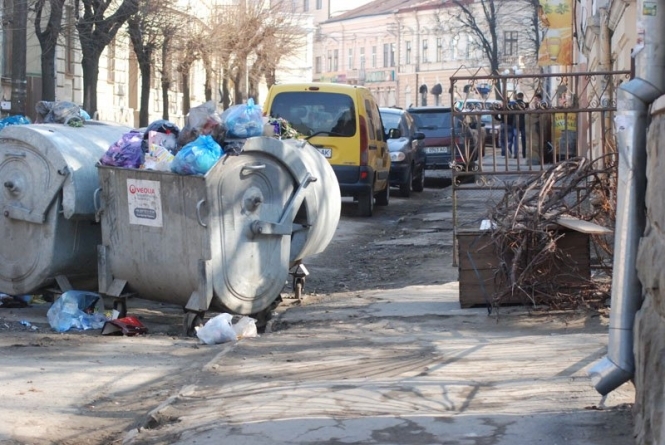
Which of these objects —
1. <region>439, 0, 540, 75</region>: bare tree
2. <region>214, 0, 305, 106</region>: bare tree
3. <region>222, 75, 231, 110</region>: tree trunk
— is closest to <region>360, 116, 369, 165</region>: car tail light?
<region>439, 0, 540, 75</region>: bare tree

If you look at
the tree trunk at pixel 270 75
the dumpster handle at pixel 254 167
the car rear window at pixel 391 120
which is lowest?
the dumpster handle at pixel 254 167

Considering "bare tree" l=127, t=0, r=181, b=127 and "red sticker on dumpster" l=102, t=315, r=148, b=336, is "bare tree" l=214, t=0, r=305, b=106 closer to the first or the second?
"bare tree" l=127, t=0, r=181, b=127

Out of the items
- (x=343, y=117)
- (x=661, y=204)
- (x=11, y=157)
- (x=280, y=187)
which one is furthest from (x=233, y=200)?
(x=343, y=117)

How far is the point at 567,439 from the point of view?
4.52m

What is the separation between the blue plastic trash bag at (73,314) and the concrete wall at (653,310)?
4948mm

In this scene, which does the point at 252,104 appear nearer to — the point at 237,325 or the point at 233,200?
the point at 233,200

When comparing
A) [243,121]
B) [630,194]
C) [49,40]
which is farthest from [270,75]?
[630,194]

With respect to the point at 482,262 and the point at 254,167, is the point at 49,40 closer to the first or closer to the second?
the point at 254,167

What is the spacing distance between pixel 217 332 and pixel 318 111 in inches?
359

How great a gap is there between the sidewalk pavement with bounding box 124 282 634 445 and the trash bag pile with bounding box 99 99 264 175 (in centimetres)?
137

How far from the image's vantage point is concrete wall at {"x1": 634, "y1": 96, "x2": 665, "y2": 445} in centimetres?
388

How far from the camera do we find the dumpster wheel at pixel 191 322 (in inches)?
310

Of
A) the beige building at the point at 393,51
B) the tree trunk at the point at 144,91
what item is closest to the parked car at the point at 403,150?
the tree trunk at the point at 144,91

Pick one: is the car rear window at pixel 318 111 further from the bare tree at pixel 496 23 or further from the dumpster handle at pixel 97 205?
the bare tree at pixel 496 23
